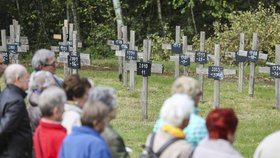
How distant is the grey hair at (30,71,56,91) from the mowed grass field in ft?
10.7

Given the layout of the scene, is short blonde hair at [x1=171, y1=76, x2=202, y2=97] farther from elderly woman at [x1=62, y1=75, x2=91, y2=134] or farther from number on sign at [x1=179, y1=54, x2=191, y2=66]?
number on sign at [x1=179, y1=54, x2=191, y2=66]

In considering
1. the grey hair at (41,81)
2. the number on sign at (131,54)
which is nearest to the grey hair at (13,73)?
the grey hair at (41,81)

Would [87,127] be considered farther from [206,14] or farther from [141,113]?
[206,14]

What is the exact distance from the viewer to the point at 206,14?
32.6 m

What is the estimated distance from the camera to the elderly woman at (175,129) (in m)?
4.93

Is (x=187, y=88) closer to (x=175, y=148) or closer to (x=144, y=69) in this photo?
(x=175, y=148)

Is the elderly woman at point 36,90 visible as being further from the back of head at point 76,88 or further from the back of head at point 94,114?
the back of head at point 94,114

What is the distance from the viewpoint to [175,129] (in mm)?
4973

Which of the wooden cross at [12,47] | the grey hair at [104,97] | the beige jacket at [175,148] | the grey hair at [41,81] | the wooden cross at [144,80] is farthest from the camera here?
the wooden cross at [12,47]

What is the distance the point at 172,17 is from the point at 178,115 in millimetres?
28657

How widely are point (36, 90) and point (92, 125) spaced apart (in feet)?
5.81

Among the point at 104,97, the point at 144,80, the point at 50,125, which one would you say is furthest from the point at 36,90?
the point at 144,80

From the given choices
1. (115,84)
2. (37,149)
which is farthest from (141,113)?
(37,149)

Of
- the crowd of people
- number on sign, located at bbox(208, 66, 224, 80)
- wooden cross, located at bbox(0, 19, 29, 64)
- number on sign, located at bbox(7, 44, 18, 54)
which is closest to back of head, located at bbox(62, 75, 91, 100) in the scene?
the crowd of people
